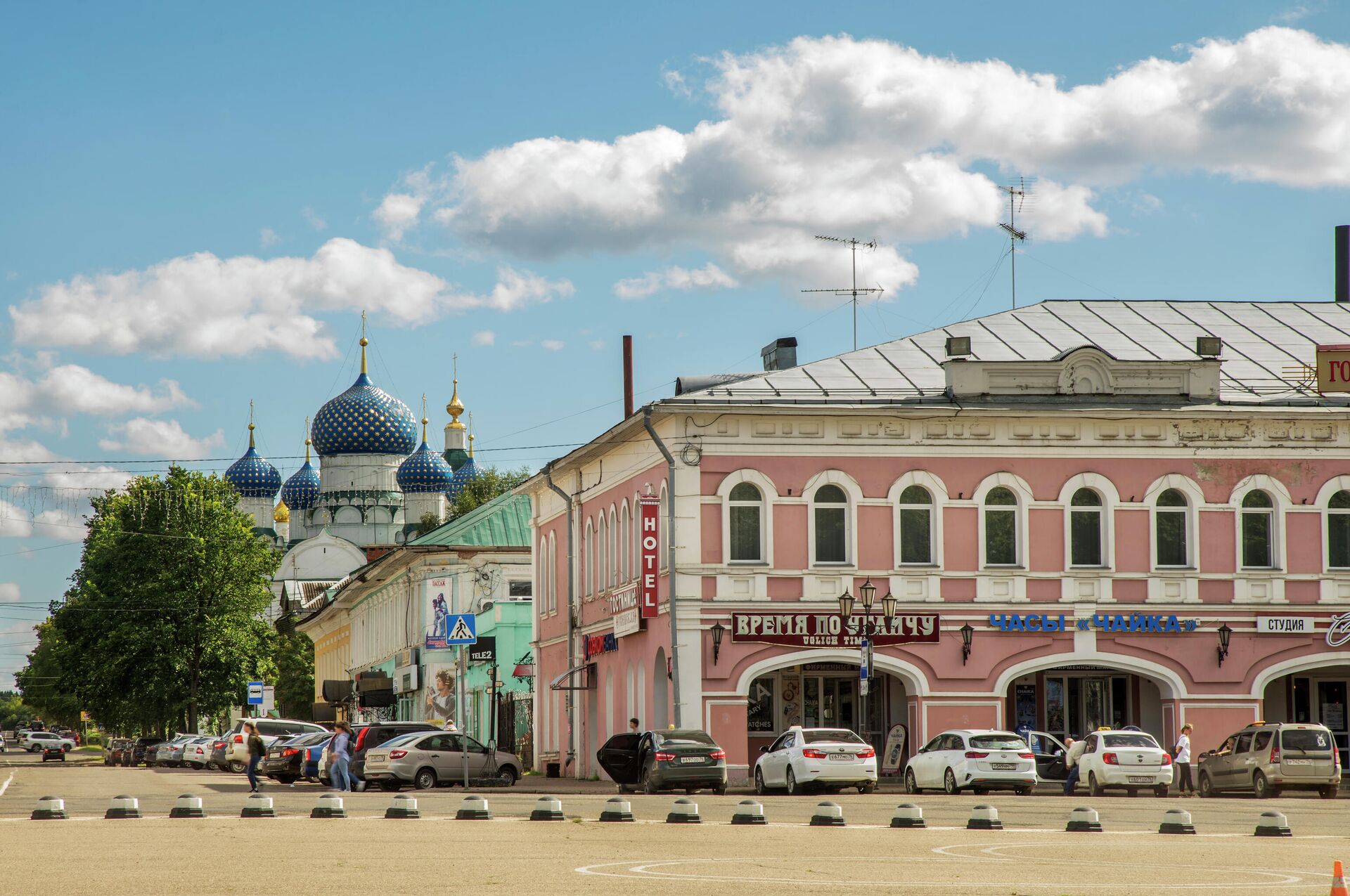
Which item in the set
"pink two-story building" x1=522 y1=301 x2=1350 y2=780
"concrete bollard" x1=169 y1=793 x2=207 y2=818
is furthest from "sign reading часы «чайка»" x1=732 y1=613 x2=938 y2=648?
"concrete bollard" x1=169 y1=793 x2=207 y2=818

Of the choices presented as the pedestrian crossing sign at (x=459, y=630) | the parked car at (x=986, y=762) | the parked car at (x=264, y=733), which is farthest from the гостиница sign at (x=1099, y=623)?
the parked car at (x=264, y=733)

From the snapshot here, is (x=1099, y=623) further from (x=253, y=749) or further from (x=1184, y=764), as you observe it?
(x=253, y=749)

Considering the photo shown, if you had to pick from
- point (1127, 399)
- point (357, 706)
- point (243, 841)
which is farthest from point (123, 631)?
point (243, 841)

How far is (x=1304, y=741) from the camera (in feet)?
107

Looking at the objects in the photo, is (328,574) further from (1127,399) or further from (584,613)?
(1127,399)

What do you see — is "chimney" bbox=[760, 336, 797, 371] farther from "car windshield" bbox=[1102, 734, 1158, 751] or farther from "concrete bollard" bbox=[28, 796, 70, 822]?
"concrete bollard" bbox=[28, 796, 70, 822]

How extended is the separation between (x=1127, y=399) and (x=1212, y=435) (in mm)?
1863

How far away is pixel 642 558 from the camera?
37.9 metres

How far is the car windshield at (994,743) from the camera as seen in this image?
31.9 metres

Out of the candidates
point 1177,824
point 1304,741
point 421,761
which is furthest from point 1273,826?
point 421,761

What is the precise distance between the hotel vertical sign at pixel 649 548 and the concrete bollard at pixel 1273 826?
17.9 meters

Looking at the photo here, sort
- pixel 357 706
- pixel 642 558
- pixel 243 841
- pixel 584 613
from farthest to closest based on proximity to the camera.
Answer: pixel 357 706
pixel 584 613
pixel 642 558
pixel 243 841

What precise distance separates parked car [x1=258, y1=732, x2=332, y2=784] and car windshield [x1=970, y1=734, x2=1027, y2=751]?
16922 mm

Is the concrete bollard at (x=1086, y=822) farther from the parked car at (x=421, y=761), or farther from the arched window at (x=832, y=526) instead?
the parked car at (x=421, y=761)
